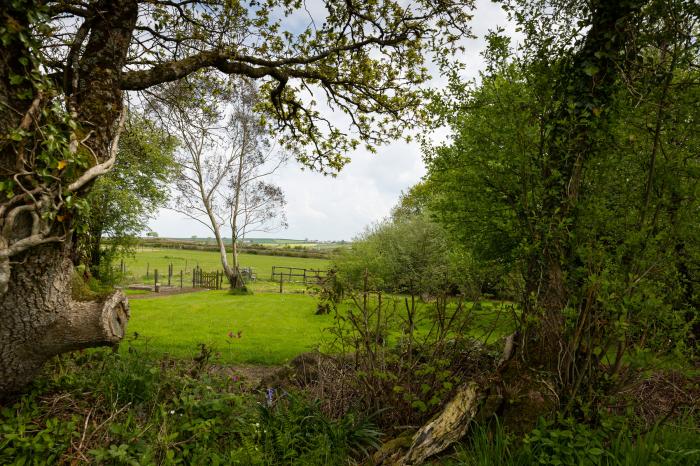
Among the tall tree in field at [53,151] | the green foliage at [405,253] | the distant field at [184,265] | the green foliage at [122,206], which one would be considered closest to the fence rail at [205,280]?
the distant field at [184,265]

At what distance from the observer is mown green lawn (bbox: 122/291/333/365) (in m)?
9.03

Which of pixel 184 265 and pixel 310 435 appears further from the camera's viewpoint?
pixel 184 265

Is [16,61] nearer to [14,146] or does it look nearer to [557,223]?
[14,146]

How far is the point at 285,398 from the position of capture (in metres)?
4.43

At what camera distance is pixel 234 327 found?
13.1 meters

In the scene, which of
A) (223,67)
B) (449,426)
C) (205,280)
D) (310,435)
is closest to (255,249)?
(205,280)

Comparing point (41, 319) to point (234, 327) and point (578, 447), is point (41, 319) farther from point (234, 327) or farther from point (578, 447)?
point (234, 327)

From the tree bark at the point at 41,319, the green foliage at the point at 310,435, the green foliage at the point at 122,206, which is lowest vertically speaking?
the green foliage at the point at 310,435

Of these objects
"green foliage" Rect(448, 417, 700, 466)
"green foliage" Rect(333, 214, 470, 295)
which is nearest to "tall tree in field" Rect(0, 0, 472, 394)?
"green foliage" Rect(448, 417, 700, 466)

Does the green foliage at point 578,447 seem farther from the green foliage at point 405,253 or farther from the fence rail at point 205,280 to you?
the fence rail at point 205,280

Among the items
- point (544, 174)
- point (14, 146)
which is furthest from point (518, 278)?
point (14, 146)

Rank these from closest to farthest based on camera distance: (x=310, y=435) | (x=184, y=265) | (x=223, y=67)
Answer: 1. (x=310, y=435)
2. (x=223, y=67)
3. (x=184, y=265)

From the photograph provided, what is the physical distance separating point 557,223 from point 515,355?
1.40 m

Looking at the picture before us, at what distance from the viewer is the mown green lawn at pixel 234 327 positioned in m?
9.03
